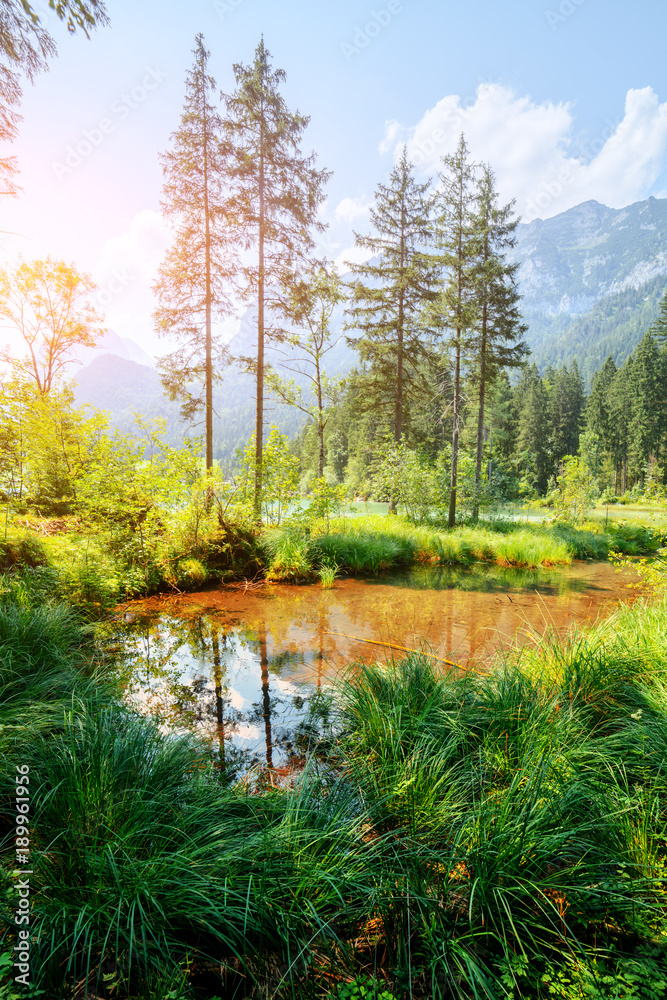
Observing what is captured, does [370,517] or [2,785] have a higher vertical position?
[370,517]

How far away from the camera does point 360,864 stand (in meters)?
1.86

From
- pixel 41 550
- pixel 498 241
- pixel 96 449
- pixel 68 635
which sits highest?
pixel 498 241

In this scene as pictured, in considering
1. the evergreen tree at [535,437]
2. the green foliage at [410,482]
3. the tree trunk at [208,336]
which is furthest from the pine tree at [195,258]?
the evergreen tree at [535,437]

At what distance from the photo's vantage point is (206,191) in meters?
11.0

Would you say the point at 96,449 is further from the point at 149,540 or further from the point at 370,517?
the point at 370,517

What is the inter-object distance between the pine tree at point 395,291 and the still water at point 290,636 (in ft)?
29.6

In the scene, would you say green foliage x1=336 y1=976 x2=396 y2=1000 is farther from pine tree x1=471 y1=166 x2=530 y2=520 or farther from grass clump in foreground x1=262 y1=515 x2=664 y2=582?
pine tree x1=471 y1=166 x2=530 y2=520

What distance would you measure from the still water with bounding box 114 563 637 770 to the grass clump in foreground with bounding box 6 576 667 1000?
42.8 inches

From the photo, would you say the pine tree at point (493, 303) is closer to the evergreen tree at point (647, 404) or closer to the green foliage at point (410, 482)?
the green foliage at point (410, 482)

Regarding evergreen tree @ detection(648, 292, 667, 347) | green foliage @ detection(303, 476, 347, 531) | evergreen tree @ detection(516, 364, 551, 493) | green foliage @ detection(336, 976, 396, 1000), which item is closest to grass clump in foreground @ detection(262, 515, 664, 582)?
green foliage @ detection(303, 476, 347, 531)

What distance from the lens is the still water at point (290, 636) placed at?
395 centimetres

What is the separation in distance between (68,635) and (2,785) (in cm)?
253

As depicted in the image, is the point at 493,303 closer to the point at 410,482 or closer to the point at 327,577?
the point at 410,482

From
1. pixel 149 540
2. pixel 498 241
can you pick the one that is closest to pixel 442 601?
pixel 149 540
